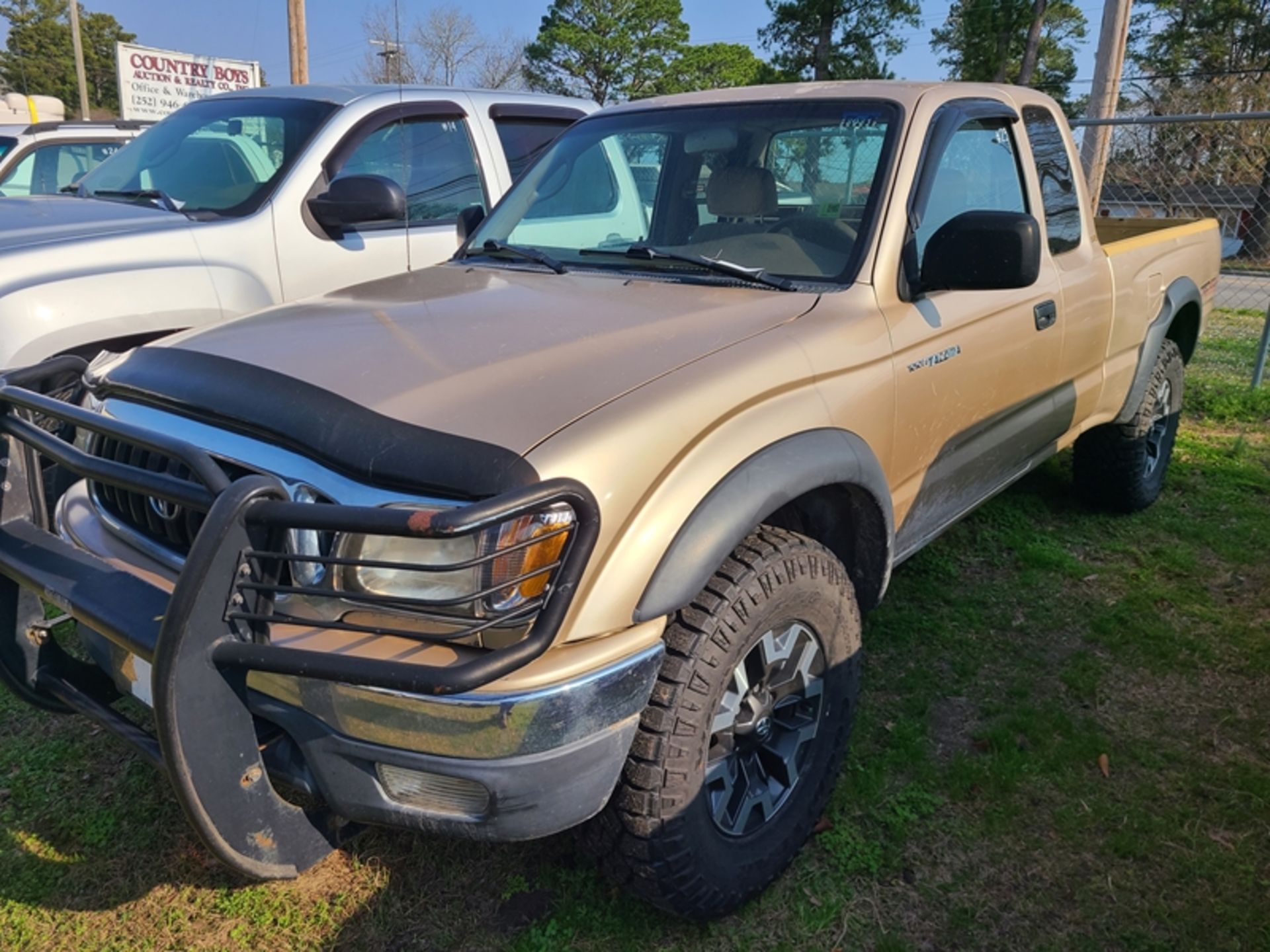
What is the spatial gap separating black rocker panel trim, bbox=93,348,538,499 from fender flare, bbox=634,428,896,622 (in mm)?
352

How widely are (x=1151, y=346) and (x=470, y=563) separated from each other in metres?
3.73

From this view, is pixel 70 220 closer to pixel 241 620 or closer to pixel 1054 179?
pixel 241 620

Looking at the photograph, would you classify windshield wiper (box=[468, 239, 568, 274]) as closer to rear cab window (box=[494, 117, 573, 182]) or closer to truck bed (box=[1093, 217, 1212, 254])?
rear cab window (box=[494, 117, 573, 182])

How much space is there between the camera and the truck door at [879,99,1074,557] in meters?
2.78

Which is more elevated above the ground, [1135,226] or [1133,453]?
[1135,226]

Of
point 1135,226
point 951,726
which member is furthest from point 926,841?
point 1135,226

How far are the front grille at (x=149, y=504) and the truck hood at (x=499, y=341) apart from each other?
282mm

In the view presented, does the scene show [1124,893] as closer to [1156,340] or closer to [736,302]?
[736,302]

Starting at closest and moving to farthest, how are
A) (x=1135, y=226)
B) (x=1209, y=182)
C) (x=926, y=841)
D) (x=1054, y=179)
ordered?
(x=926, y=841)
(x=1054, y=179)
(x=1135, y=226)
(x=1209, y=182)

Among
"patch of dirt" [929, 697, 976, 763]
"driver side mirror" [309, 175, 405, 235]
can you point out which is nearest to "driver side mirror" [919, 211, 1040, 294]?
Answer: "patch of dirt" [929, 697, 976, 763]

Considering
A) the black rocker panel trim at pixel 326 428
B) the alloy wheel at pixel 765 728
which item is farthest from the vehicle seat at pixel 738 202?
the black rocker panel trim at pixel 326 428

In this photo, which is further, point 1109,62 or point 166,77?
point 166,77

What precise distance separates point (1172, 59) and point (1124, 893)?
3542cm

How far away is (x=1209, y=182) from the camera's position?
1257 centimetres
